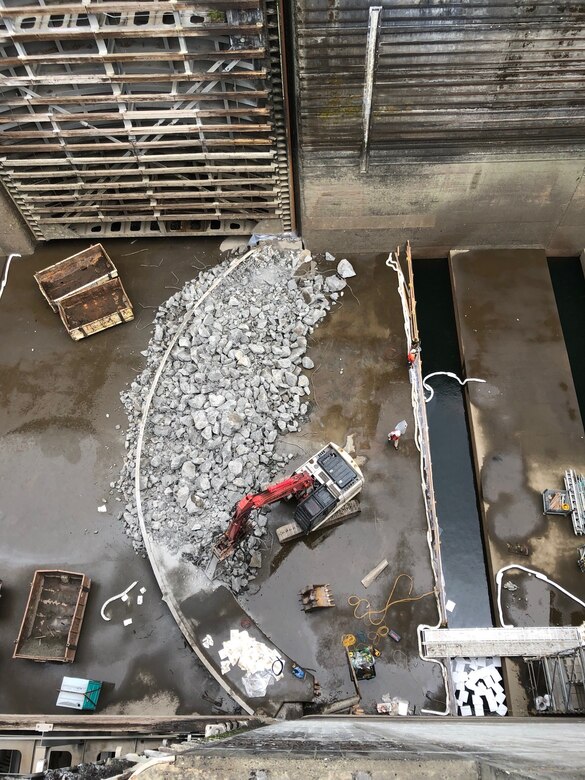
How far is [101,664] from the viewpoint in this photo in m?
12.5

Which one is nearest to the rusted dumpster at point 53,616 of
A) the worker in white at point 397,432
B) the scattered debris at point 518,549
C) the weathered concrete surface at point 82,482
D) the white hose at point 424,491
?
the weathered concrete surface at point 82,482

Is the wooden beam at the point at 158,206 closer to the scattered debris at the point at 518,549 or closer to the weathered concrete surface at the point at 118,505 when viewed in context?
the weathered concrete surface at the point at 118,505

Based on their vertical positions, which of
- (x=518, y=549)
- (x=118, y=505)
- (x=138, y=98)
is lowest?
(x=518, y=549)

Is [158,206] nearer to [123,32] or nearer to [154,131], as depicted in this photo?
[154,131]

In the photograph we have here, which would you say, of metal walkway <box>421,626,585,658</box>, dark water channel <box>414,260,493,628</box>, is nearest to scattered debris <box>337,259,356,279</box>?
dark water channel <box>414,260,493,628</box>

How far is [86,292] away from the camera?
16.2 m

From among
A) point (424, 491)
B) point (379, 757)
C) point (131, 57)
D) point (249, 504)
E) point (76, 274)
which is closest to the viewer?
point (379, 757)

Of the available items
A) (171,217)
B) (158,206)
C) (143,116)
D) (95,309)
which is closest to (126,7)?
(143,116)

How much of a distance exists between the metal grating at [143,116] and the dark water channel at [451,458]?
201 inches

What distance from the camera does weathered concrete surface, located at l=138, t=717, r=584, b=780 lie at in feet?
20.6

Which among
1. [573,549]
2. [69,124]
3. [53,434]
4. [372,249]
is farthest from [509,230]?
[53,434]

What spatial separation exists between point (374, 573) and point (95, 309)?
10.3 meters

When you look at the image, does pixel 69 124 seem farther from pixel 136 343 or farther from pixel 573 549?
pixel 573 549

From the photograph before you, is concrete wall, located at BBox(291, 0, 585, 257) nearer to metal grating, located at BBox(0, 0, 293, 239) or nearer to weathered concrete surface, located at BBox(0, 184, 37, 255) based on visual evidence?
metal grating, located at BBox(0, 0, 293, 239)
